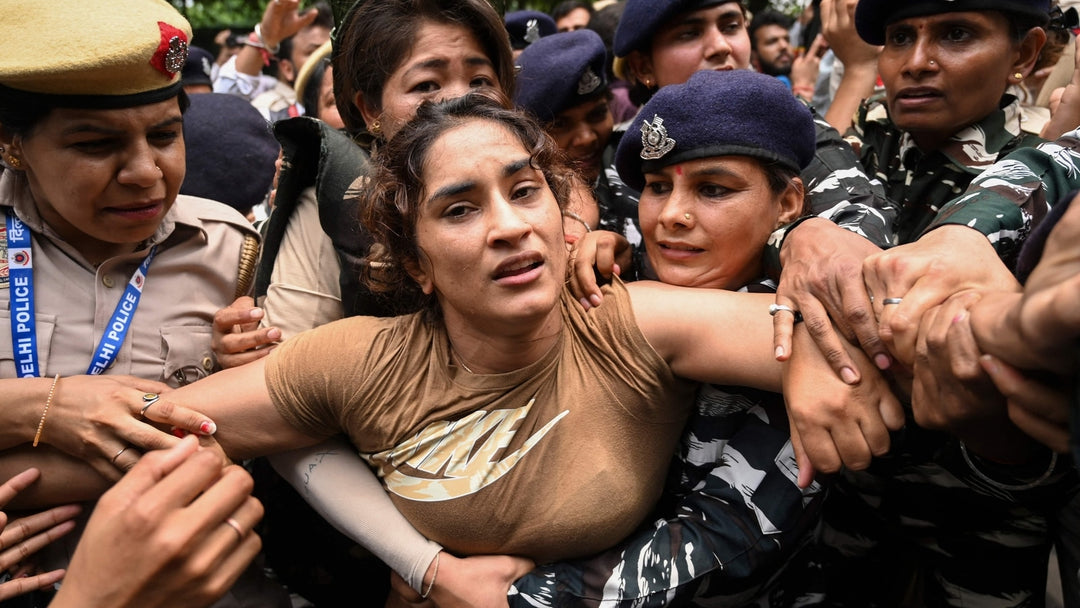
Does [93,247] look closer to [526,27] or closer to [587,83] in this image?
[587,83]

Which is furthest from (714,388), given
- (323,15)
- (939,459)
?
(323,15)

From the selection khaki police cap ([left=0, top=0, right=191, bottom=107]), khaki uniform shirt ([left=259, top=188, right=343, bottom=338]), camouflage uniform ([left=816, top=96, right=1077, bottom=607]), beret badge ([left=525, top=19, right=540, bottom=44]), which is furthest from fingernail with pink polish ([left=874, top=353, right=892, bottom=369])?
beret badge ([left=525, top=19, right=540, bottom=44])

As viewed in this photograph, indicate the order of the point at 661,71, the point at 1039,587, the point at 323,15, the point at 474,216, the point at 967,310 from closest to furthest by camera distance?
the point at 967,310, the point at 474,216, the point at 1039,587, the point at 661,71, the point at 323,15

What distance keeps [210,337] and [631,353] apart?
1380 mm

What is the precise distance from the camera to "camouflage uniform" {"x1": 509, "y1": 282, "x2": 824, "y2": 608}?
79.1 inches

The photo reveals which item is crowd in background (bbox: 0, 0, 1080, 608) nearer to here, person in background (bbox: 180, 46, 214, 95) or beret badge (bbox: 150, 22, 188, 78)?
beret badge (bbox: 150, 22, 188, 78)

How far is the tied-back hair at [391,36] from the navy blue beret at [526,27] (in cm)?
188

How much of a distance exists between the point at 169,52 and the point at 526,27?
2.68 metres

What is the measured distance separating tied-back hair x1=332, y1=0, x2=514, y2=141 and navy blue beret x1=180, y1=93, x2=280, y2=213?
0.94 meters

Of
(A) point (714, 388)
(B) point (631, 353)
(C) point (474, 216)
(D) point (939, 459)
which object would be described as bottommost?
(D) point (939, 459)

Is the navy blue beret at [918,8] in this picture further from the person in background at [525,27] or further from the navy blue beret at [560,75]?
the person in background at [525,27]

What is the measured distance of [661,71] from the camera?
3.31 meters

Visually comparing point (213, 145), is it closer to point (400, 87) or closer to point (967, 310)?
point (400, 87)

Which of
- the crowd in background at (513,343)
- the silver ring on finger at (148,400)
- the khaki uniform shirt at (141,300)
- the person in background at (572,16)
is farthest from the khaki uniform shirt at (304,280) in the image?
the person in background at (572,16)
